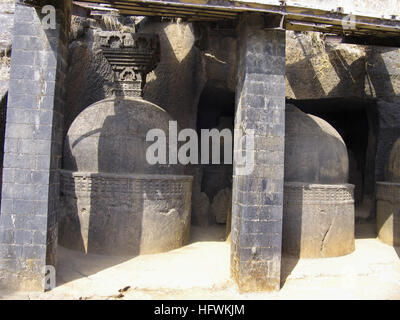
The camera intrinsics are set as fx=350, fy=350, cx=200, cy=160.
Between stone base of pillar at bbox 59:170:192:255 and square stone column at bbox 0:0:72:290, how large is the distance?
54.3 inches

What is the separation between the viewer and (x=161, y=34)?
8680mm

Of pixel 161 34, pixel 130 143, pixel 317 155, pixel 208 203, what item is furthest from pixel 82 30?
pixel 317 155

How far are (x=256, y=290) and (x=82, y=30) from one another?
23.8 ft

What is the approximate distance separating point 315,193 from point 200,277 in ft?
7.96

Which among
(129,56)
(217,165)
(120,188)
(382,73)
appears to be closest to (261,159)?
(120,188)

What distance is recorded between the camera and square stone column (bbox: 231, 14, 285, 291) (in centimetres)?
445

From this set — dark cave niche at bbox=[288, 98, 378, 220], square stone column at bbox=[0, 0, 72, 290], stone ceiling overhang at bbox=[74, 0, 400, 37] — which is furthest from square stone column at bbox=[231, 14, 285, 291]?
dark cave niche at bbox=[288, 98, 378, 220]

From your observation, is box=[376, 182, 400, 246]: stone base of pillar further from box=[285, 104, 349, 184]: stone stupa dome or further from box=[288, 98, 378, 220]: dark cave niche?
box=[288, 98, 378, 220]: dark cave niche

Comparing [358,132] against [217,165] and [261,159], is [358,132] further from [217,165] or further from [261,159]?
[261,159]

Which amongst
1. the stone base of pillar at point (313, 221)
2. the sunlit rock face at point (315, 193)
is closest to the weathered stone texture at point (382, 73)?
the sunlit rock face at point (315, 193)

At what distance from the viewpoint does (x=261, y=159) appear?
14.8 feet

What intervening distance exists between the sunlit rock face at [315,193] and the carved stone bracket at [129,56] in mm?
2935

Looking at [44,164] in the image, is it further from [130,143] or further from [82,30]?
[82,30]

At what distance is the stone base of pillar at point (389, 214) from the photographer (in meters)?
6.82
